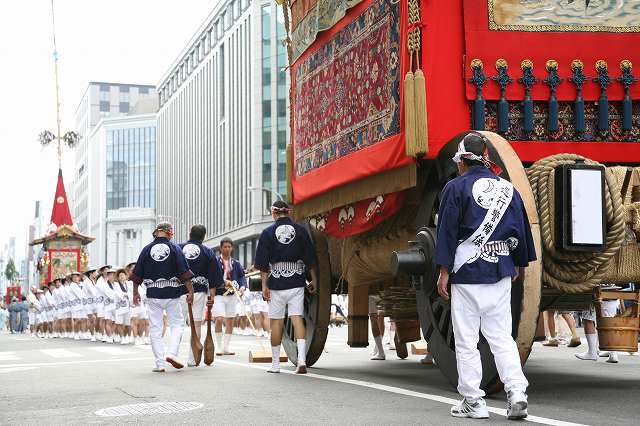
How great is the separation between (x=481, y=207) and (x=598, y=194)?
111cm

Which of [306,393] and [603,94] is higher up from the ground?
[603,94]

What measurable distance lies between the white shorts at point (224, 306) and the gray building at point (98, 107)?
126781 mm

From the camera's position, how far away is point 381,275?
938cm

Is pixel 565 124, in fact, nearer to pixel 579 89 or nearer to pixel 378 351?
pixel 579 89

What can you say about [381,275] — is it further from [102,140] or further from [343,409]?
[102,140]

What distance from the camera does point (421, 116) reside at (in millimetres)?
7516

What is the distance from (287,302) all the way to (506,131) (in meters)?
3.58

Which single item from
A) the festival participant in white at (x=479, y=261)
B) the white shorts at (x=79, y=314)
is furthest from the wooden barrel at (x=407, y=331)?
the white shorts at (x=79, y=314)

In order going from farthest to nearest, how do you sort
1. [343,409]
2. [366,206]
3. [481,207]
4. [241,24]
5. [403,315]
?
[241,24], [403,315], [366,206], [343,409], [481,207]

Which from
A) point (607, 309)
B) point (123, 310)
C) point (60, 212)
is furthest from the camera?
point (60, 212)

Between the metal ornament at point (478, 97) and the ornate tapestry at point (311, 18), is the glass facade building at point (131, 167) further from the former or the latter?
the metal ornament at point (478, 97)

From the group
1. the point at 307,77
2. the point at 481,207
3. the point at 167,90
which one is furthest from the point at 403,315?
the point at 167,90

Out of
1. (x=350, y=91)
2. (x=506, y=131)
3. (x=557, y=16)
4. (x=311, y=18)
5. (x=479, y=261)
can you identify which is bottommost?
(x=479, y=261)

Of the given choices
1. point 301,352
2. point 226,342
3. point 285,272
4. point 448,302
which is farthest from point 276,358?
point 226,342
